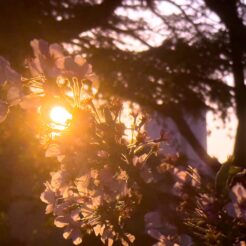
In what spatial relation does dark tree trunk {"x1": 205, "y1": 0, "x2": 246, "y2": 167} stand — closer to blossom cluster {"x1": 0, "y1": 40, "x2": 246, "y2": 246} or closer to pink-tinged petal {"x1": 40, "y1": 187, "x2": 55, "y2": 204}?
pink-tinged petal {"x1": 40, "y1": 187, "x2": 55, "y2": 204}

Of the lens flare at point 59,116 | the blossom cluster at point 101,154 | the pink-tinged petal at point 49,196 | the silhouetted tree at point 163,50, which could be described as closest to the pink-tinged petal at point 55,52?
the blossom cluster at point 101,154

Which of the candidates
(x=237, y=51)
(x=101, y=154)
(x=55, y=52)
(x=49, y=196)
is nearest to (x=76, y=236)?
(x=49, y=196)

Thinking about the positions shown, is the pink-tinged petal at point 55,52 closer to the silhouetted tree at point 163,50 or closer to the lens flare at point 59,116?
the lens flare at point 59,116

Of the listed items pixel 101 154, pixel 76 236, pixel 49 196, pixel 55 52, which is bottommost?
pixel 76 236

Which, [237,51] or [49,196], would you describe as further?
[237,51]

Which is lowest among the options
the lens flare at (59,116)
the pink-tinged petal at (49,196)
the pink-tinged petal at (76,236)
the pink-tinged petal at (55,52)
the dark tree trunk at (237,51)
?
the pink-tinged petal at (76,236)

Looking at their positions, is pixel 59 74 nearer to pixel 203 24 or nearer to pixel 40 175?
pixel 203 24

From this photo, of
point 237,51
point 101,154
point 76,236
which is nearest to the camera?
point 101,154

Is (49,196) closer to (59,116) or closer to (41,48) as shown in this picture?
(59,116)

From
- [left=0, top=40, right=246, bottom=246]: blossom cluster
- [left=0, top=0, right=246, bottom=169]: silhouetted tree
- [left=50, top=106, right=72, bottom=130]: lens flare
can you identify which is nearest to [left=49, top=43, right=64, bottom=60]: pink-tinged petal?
[left=0, top=40, right=246, bottom=246]: blossom cluster

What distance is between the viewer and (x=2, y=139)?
8.27 metres

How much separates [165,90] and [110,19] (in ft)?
5.82

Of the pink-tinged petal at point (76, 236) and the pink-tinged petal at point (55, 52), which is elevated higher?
the pink-tinged petal at point (55, 52)

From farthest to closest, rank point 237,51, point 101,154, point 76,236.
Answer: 1. point 237,51
2. point 76,236
3. point 101,154
